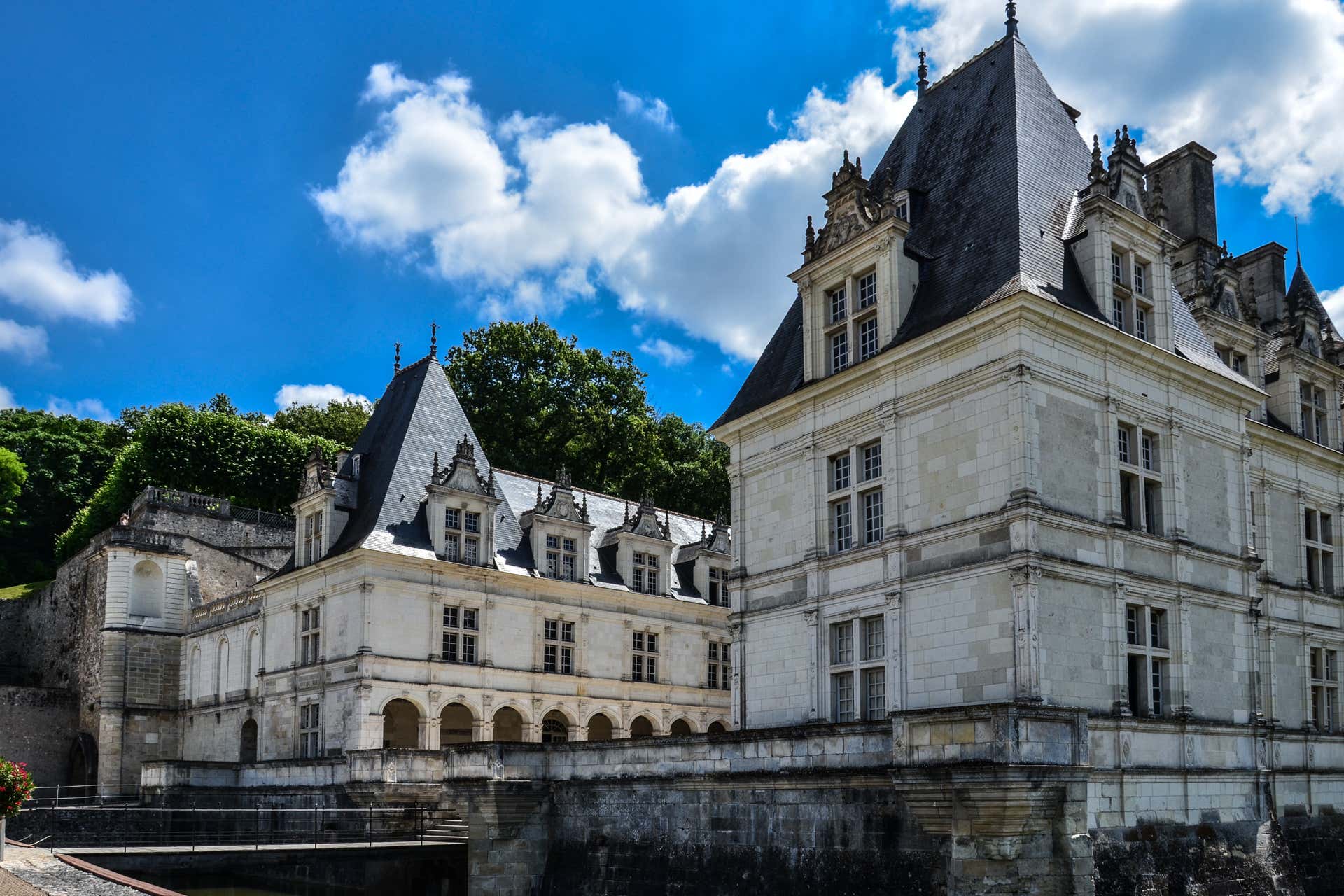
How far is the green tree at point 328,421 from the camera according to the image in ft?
213

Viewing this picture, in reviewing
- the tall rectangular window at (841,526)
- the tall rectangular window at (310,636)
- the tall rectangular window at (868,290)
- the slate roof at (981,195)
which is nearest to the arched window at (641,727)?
the tall rectangular window at (310,636)

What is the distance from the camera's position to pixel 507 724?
37031 mm

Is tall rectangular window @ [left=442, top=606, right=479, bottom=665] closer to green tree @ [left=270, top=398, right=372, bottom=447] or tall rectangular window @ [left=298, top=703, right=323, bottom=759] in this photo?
tall rectangular window @ [left=298, top=703, right=323, bottom=759]

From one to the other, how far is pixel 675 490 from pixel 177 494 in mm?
20538

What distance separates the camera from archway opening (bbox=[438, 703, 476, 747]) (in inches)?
1375

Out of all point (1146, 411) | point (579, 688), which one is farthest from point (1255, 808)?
point (579, 688)

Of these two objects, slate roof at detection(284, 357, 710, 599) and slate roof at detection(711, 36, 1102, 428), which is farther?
slate roof at detection(284, 357, 710, 599)

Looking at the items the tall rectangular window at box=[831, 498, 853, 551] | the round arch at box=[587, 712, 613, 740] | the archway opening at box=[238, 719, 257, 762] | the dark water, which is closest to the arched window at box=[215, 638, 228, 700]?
the archway opening at box=[238, 719, 257, 762]

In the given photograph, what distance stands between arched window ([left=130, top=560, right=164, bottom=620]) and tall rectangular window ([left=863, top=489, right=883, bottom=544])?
30.7 meters

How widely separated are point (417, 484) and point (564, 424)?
813 inches

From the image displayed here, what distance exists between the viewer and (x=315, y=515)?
34812 millimetres

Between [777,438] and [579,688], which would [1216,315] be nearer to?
[777,438]

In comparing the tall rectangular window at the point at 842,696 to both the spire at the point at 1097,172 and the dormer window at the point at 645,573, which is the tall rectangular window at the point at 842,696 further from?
the dormer window at the point at 645,573

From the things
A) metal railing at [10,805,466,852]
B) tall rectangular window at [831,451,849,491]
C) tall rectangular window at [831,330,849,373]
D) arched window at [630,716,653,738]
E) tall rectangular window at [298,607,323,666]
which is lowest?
metal railing at [10,805,466,852]
